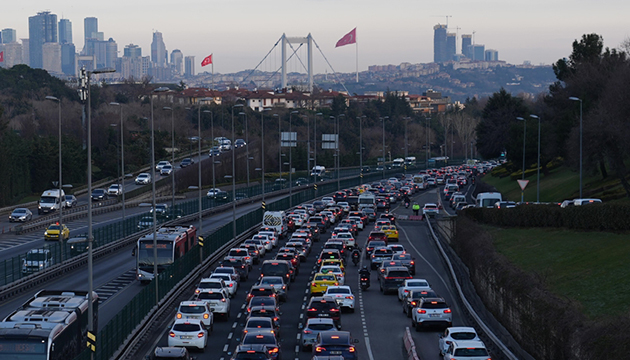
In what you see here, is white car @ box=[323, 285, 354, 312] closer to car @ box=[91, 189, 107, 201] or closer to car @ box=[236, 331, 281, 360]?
car @ box=[236, 331, 281, 360]

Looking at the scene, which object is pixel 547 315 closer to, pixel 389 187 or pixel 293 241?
pixel 293 241

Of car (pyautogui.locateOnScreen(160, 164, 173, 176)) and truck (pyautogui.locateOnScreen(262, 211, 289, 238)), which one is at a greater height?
car (pyautogui.locateOnScreen(160, 164, 173, 176))

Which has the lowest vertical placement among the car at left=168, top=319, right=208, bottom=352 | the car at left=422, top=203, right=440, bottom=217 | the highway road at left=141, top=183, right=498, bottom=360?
the car at left=422, top=203, right=440, bottom=217

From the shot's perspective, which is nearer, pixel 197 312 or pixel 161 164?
pixel 197 312

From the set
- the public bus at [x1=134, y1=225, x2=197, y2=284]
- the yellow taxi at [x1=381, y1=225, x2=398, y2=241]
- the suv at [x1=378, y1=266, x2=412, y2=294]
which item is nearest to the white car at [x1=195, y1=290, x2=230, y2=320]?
the public bus at [x1=134, y1=225, x2=197, y2=284]

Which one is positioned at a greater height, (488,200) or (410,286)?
(488,200)

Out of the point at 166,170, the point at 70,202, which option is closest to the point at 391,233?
the point at 70,202

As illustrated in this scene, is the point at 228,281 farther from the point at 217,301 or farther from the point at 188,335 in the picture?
the point at 188,335
